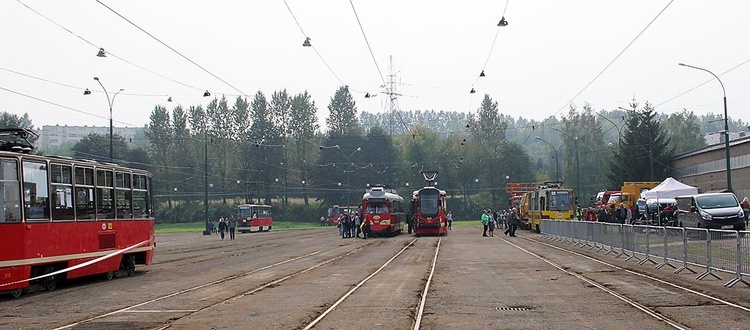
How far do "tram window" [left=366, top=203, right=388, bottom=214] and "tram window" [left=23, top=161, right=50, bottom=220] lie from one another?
36054 millimetres

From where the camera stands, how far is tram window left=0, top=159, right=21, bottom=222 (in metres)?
17.2

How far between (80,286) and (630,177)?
208 ft

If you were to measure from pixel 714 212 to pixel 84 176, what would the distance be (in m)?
26.0

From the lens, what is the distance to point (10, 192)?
1742cm

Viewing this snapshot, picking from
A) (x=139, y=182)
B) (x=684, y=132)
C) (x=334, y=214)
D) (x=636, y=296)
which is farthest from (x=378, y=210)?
(x=684, y=132)

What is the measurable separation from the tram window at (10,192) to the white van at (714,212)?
27.2 meters

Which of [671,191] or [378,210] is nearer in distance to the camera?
[671,191]

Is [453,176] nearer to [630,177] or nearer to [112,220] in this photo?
[630,177]

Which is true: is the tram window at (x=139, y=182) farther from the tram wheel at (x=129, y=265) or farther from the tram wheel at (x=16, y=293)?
the tram wheel at (x=16, y=293)

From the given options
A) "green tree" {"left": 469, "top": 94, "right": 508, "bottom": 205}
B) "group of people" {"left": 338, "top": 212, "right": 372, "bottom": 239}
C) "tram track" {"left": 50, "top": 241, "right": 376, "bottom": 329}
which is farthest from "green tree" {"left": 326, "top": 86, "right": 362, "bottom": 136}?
"tram track" {"left": 50, "top": 241, "right": 376, "bottom": 329}

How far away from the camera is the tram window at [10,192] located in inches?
679

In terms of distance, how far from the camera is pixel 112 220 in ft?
72.7

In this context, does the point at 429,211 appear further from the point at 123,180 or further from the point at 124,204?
the point at 124,204

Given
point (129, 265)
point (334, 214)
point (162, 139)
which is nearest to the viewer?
point (129, 265)
